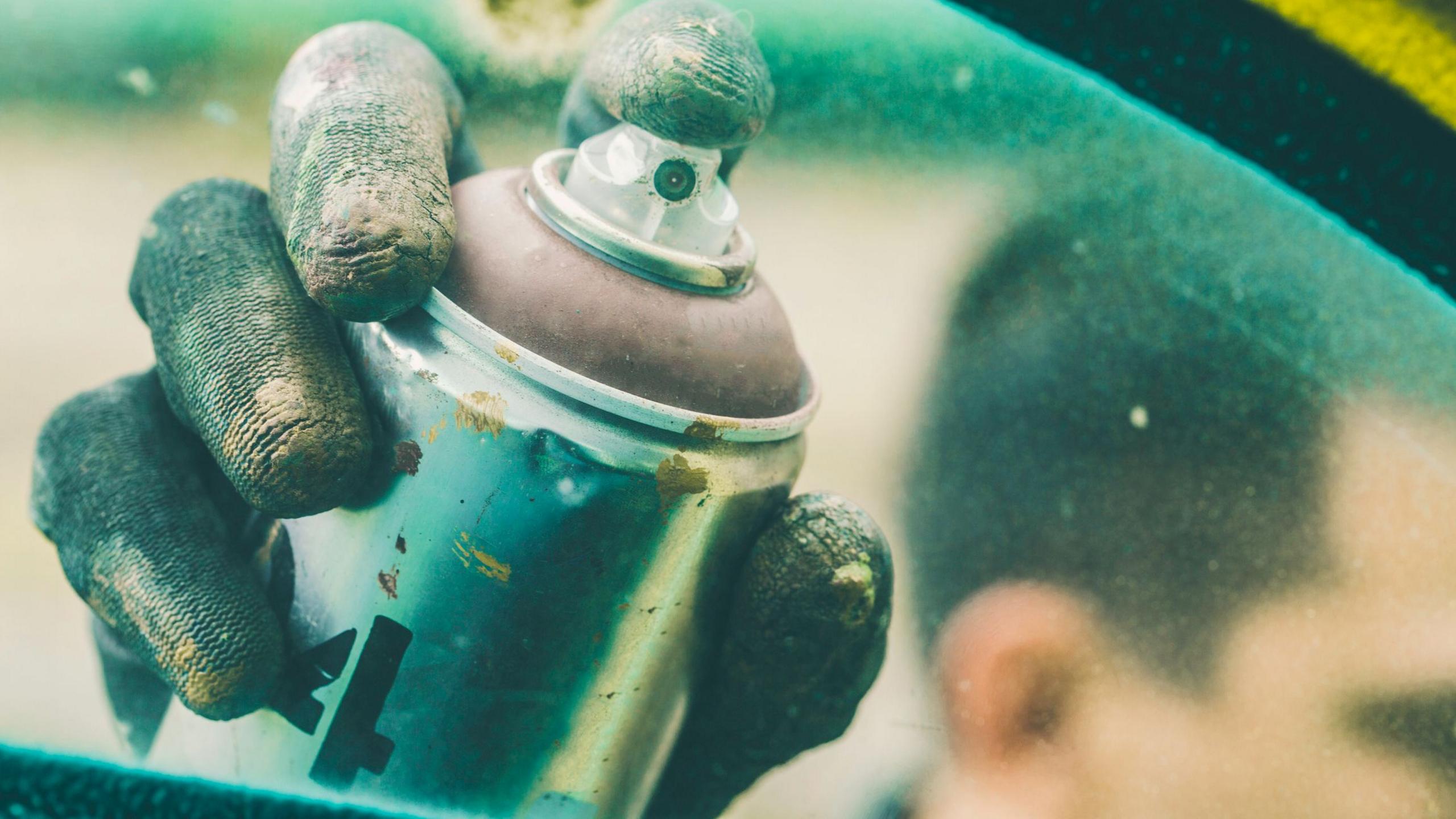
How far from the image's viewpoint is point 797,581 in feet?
1.96

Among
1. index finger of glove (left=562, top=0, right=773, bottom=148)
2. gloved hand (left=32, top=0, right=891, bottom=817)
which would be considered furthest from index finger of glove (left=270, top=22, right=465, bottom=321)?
index finger of glove (left=562, top=0, right=773, bottom=148)

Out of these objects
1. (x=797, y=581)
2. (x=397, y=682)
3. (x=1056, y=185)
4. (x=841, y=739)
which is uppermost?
(x=1056, y=185)

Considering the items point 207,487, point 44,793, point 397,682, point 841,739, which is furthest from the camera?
point 841,739

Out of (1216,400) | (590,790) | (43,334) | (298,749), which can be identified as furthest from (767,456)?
(43,334)

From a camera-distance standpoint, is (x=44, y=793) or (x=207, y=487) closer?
(x=44, y=793)

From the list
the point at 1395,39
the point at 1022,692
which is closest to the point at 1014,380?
the point at 1022,692

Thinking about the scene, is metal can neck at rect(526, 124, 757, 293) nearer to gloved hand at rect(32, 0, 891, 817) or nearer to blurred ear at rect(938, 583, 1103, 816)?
gloved hand at rect(32, 0, 891, 817)

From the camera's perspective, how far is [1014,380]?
2.81 feet

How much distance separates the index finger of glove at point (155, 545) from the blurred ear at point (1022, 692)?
0.53 metres

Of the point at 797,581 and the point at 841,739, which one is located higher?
the point at 797,581

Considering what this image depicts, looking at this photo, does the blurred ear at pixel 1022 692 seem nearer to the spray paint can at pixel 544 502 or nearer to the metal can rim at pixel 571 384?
the spray paint can at pixel 544 502

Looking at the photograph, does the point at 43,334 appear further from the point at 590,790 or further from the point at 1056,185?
the point at 1056,185

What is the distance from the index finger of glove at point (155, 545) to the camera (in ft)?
1.85

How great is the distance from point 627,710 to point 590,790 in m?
0.06
